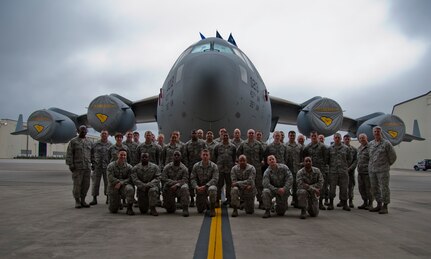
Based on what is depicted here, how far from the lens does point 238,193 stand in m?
7.13

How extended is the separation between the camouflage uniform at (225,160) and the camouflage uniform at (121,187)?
178 cm

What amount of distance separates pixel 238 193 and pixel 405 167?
125ft

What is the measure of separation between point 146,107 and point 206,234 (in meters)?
10.7

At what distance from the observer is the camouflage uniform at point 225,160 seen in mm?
8016

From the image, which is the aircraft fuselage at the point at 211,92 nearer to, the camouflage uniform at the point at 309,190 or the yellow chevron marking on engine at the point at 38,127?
the camouflage uniform at the point at 309,190

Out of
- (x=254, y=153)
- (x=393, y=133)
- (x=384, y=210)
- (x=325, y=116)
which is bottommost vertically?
(x=384, y=210)

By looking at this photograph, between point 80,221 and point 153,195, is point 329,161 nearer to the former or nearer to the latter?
point 153,195

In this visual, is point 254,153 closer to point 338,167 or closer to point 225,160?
point 225,160

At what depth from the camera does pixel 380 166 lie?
7840 mm

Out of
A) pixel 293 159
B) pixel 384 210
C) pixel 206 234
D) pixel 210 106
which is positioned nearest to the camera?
pixel 206 234

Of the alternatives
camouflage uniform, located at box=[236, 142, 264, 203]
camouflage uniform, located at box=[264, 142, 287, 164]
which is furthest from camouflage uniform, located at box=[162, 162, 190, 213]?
camouflage uniform, located at box=[264, 142, 287, 164]

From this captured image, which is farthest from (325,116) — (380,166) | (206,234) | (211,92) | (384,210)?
(206,234)

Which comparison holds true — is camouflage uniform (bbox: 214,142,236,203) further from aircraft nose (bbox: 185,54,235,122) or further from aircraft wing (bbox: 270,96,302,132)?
aircraft wing (bbox: 270,96,302,132)

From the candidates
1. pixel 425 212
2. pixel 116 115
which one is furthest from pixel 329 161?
pixel 116 115
